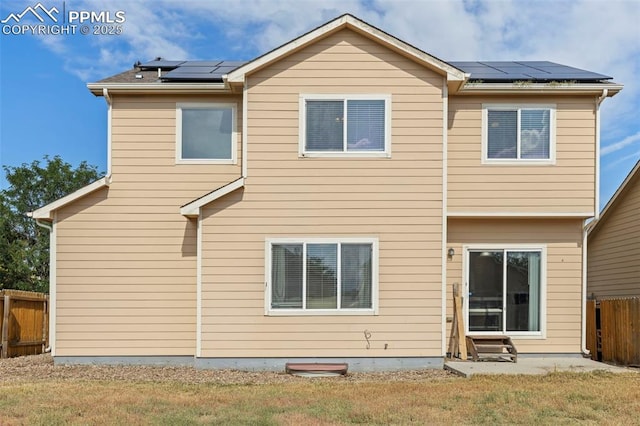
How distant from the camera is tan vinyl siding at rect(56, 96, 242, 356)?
11.9 meters

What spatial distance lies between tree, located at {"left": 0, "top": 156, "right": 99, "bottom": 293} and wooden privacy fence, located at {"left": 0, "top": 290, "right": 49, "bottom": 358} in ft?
35.4

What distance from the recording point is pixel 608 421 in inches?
275

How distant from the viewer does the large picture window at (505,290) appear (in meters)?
12.4

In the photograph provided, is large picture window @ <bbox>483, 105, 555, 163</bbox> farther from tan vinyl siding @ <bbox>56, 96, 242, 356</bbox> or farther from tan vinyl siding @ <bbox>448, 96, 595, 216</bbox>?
tan vinyl siding @ <bbox>56, 96, 242, 356</bbox>

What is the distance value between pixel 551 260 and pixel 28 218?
23.3 metres

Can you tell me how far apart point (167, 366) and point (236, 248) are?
2.86 metres

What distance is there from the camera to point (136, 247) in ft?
39.5

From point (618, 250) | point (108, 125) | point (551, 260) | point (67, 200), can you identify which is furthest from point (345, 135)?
point (618, 250)

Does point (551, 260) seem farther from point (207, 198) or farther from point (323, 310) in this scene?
point (207, 198)

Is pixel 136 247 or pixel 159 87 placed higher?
pixel 159 87

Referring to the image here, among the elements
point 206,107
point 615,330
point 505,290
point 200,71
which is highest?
point 200,71

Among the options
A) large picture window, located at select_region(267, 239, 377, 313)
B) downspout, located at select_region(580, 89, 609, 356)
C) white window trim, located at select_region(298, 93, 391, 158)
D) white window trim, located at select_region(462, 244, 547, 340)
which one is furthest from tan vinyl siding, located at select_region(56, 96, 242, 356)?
downspout, located at select_region(580, 89, 609, 356)

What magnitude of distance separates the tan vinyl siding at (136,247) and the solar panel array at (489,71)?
0.63 m

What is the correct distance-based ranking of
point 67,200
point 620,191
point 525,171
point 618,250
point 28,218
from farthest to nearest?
point 28,218, point 618,250, point 620,191, point 525,171, point 67,200
